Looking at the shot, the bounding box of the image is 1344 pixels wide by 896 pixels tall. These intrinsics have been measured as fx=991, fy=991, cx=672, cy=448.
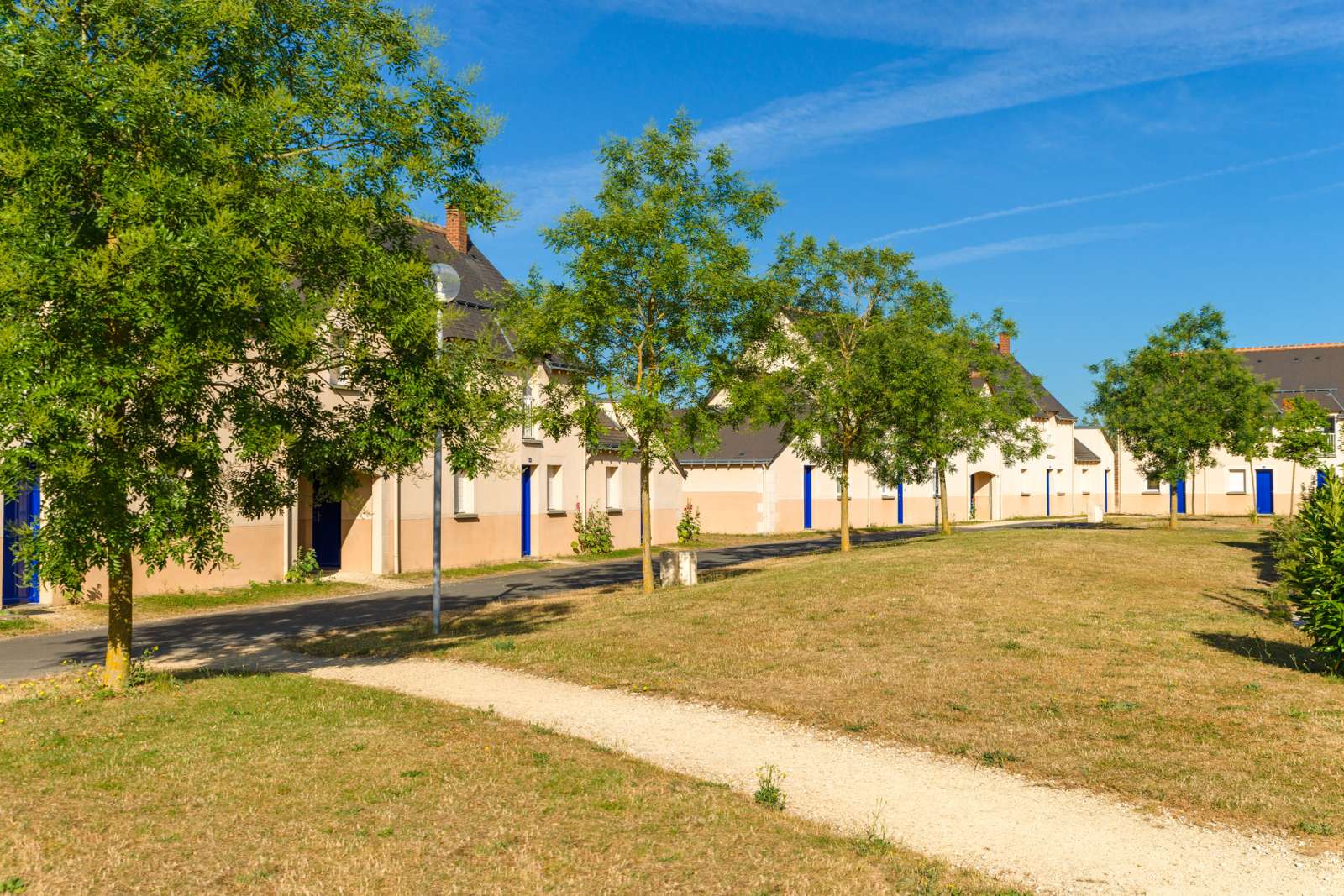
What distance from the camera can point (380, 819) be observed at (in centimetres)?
583

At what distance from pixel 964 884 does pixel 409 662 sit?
8.36m

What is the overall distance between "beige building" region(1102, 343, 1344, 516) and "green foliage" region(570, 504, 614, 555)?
1205 inches

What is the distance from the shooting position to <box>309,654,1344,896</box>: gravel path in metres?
5.14

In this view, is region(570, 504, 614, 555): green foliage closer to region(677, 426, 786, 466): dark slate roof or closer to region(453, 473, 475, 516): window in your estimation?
region(453, 473, 475, 516): window

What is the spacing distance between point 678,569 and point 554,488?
10539mm

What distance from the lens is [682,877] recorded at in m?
5.04

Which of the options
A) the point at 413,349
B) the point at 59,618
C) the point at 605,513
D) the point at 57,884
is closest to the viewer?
the point at 57,884

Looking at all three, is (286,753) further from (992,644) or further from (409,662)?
(992,644)

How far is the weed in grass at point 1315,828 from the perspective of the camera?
5660 millimetres

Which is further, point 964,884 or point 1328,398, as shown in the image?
point 1328,398

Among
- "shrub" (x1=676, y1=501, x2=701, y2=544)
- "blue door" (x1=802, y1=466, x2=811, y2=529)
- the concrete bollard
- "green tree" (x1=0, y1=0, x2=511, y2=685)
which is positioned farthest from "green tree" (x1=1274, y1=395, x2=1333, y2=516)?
"blue door" (x1=802, y1=466, x2=811, y2=529)

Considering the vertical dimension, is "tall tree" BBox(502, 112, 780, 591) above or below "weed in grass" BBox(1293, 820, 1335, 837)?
above

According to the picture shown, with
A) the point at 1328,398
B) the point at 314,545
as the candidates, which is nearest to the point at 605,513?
the point at 314,545

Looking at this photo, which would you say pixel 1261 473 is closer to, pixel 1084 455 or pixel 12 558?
pixel 1084 455
